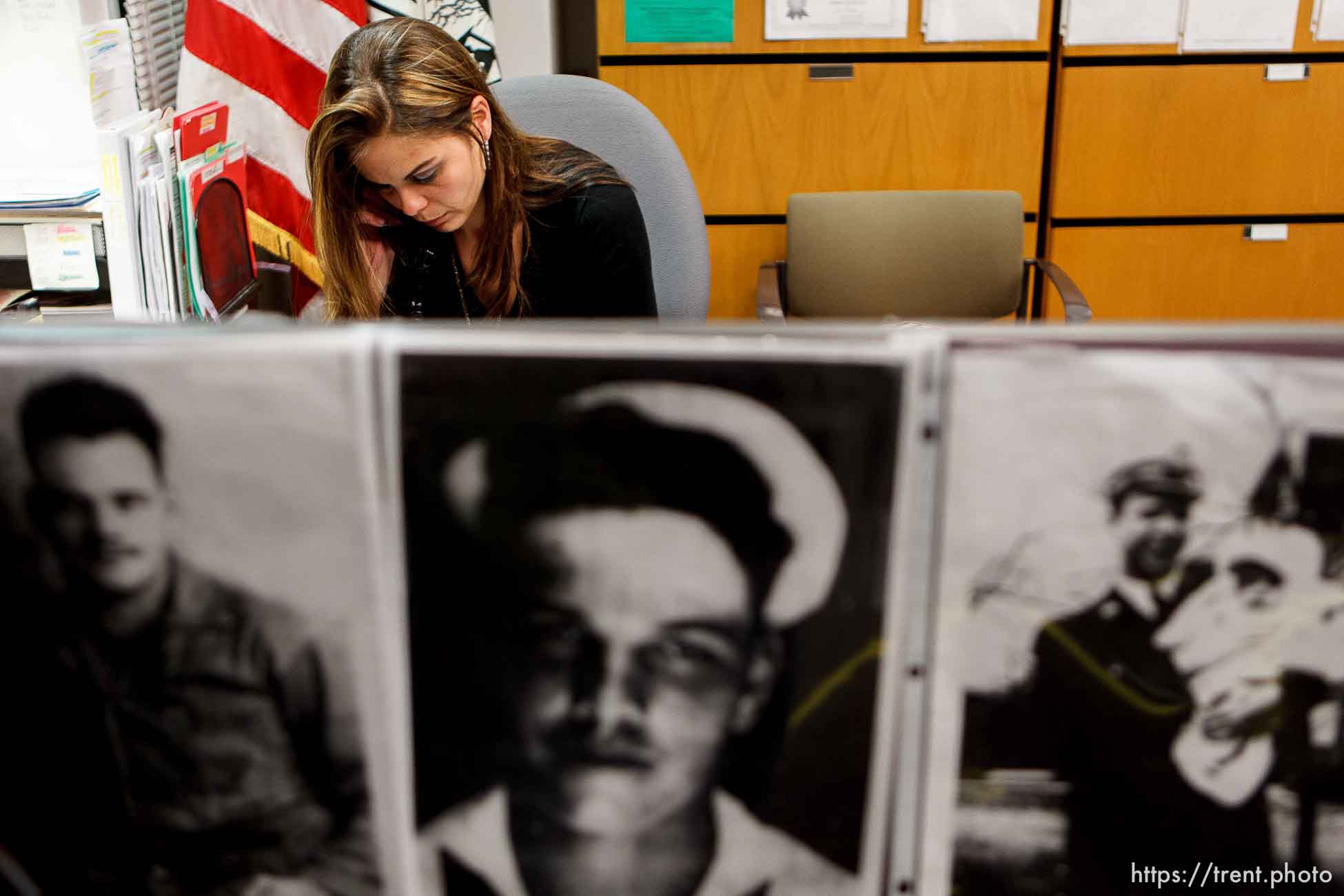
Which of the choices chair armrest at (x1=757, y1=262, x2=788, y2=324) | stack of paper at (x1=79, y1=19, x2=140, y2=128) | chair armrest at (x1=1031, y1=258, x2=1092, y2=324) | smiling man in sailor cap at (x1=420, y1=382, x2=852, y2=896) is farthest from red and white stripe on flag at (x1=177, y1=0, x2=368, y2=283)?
smiling man in sailor cap at (x1=420, y1=382, x2=852, y2=896)

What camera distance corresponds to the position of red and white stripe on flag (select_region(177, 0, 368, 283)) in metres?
1.85

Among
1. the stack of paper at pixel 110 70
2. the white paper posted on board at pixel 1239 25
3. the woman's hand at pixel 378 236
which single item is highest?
the white paper posted on board at pixel 1239 25

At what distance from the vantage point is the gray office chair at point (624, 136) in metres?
1.68

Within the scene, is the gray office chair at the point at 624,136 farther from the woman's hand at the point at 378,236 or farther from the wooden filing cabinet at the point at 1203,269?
the wooden filing cabinet at the point at 1203,269

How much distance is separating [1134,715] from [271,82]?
1899mm

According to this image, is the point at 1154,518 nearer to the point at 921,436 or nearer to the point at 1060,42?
the point at 921,436

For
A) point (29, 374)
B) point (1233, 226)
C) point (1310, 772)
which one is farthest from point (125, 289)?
point (1233, 226)

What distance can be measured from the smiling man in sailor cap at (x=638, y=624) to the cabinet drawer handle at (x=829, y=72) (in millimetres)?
2141

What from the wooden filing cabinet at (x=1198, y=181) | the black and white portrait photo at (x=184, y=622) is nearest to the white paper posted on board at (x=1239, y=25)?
the wooden filing cabinet at (x=1198, y=181)

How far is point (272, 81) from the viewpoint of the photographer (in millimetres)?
1973

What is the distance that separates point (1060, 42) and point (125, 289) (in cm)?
207

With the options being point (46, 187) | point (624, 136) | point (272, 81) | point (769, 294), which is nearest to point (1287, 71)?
point (769, 294)

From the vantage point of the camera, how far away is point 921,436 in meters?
0.56

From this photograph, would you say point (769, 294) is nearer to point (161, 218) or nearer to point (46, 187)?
point (161, 218)
